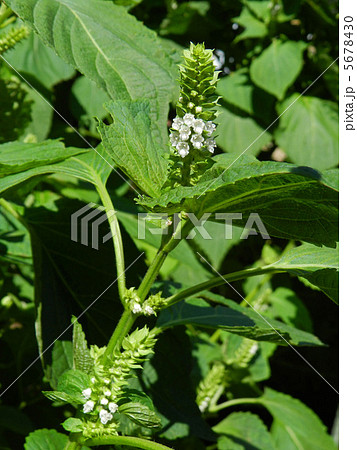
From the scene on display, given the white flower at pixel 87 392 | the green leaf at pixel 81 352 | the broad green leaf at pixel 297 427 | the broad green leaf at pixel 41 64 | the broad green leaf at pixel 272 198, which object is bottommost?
the broad green leaf at pixel 297 427

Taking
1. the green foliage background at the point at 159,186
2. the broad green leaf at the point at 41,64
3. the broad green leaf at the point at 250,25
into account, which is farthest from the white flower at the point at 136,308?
the broad green leaf at the point at 250,25

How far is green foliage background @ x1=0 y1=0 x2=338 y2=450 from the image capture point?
33.7 inches

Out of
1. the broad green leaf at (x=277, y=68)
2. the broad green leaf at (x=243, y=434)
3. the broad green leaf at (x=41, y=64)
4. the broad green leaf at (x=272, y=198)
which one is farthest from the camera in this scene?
the broad green leaf at (x=277, y=68)

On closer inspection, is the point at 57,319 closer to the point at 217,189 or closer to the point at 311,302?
the point at 217,189

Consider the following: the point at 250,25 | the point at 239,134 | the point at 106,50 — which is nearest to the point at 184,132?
the point at 106,50

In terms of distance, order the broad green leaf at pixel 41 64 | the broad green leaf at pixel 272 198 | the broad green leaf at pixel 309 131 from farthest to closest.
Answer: the broad green leaf at pixel 309 131, the broad green leaf at pixel 41 64, the broad green leaf at pixel 272 198

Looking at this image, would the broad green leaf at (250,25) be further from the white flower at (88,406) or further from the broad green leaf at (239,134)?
the white flower at (88,406)

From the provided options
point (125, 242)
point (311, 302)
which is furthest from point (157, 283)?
point (311, 302)

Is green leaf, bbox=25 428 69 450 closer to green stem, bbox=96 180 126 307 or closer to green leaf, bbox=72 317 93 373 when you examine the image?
green leaf, bbox=72 317 93 373

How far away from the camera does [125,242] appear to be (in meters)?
0.91

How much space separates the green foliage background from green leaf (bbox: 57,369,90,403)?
151 mm

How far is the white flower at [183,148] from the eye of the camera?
2.13 feet

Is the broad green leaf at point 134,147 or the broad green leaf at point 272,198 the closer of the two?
the broad green leaf at point 272,198

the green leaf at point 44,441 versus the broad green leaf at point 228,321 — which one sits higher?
the broad green leaf at point 228,321
